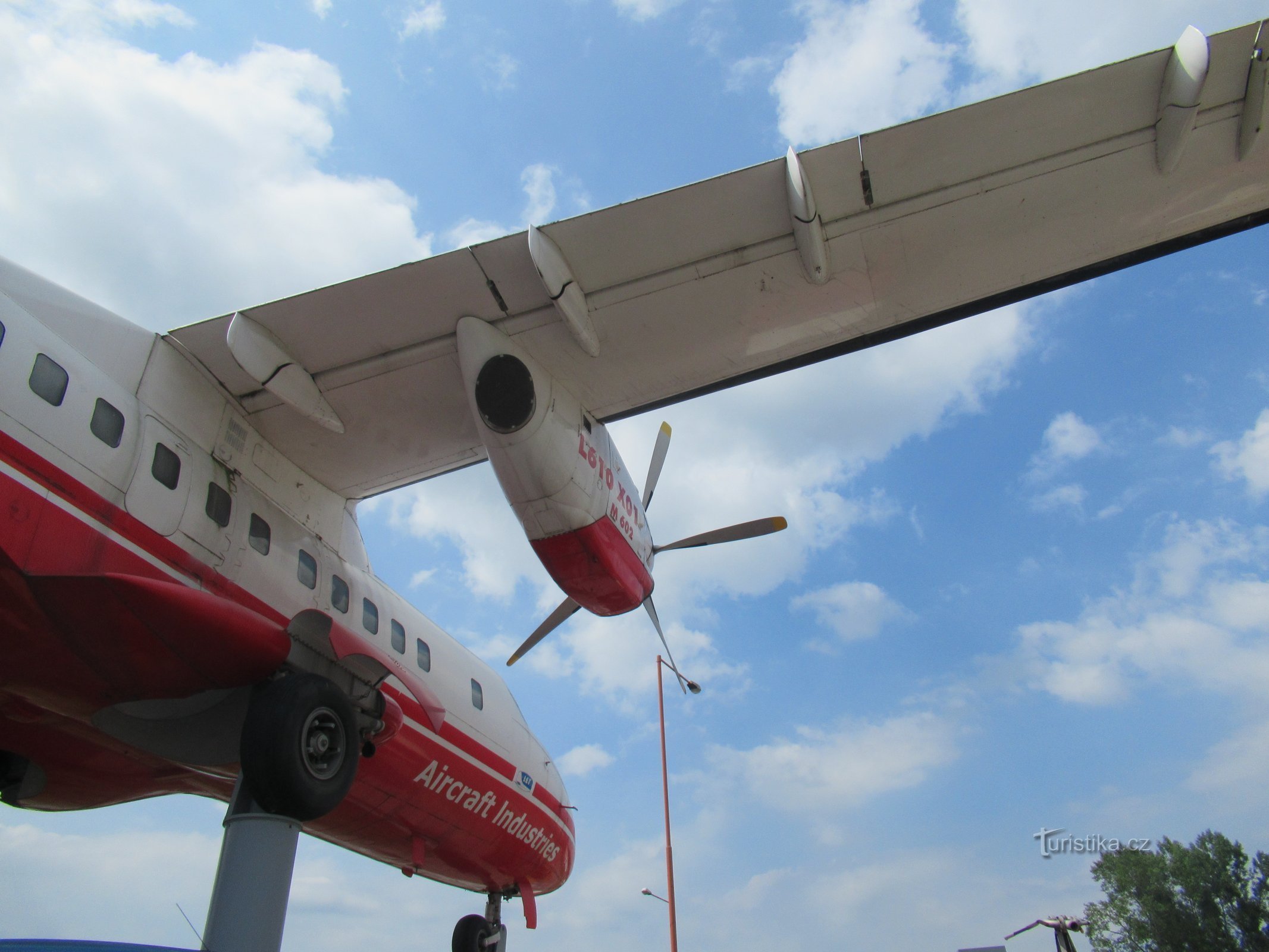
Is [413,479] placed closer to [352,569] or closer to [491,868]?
A: [352,569]

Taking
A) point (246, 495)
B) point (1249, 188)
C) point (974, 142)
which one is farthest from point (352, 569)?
point (1249, 188)

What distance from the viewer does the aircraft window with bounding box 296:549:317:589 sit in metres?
7.35

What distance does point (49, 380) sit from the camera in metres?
5.39

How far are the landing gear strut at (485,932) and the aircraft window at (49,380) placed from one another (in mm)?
8641

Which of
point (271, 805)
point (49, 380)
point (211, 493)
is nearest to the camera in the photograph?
point (49, 380)

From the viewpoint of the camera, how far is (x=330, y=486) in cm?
832

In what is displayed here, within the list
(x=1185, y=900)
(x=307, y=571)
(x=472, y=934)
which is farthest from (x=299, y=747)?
(x=1185, y=900)

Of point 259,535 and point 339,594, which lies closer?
point 259,535

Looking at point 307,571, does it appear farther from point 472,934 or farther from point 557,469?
point 472,934

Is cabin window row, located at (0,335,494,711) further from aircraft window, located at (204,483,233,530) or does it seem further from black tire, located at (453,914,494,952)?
black tire, located at (453,914,494,952)

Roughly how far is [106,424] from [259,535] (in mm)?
1591

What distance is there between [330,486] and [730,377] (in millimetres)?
4187

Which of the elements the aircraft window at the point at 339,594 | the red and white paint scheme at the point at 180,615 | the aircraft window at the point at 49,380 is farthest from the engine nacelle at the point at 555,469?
the aircraft window at the point at 49,380

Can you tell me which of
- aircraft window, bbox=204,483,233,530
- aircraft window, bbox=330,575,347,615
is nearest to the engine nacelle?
aircraft window, bbox=330,575,347,615
